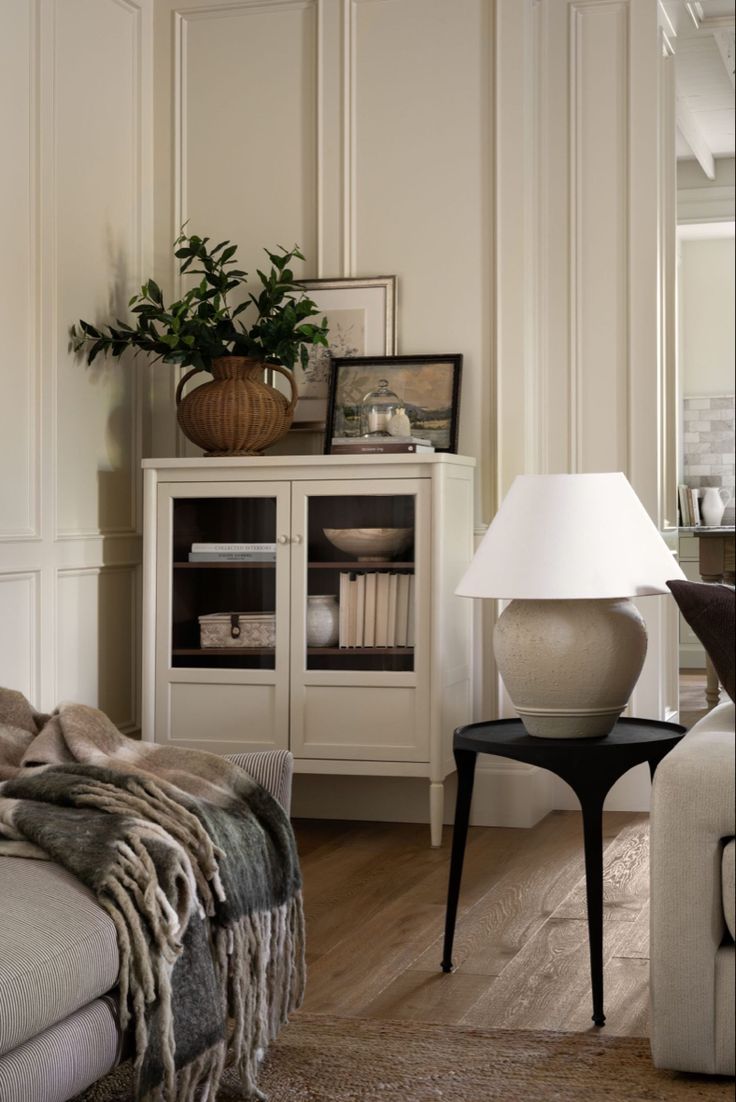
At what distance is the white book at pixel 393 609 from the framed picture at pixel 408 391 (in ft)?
1.59

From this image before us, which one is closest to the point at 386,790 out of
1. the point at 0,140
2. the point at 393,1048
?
the point at 393,1048

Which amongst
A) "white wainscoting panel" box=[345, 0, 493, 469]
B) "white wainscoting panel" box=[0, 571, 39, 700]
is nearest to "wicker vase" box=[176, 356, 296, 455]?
"white wainscoting panel" box=[345, 0, 493, 469]

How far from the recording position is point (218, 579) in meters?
3.90

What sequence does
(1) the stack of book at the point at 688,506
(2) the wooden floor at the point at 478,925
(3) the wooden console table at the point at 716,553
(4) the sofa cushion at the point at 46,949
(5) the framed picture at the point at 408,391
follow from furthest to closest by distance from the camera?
(1) the stack of book at the point at 688,506, (3) the wooden console table at the point at 716,553, (5) the framed picture at the point at 408,391, (2) the wooden floor at the point at 478,925, (4) the sofa cushion at the point at 46,949

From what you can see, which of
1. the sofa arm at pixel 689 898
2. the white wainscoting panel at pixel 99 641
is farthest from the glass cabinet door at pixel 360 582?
the sofa arm at pixel 689 898

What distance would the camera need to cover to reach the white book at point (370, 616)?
380 centimetres

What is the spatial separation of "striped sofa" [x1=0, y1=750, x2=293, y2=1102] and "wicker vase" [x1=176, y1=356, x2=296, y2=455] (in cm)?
219

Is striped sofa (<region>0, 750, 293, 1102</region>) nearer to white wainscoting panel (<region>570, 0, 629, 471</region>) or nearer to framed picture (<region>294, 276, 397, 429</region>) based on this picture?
framed picture (<region>294, 276, 397, 429</region>)

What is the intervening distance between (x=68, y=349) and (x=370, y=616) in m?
1.18

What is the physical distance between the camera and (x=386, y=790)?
4.12 meters

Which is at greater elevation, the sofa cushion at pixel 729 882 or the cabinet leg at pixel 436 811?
the sofa cushion at pixel 729 882

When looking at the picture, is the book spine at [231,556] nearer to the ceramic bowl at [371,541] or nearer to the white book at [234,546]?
the white book at [234,546]

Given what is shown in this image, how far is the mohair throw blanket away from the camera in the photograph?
1836mm

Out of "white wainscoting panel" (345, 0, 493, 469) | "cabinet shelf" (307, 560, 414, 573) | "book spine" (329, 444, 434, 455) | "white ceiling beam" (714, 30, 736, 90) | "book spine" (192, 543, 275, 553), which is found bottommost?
"cabinet shelf" (307, 560, 414, 573)
